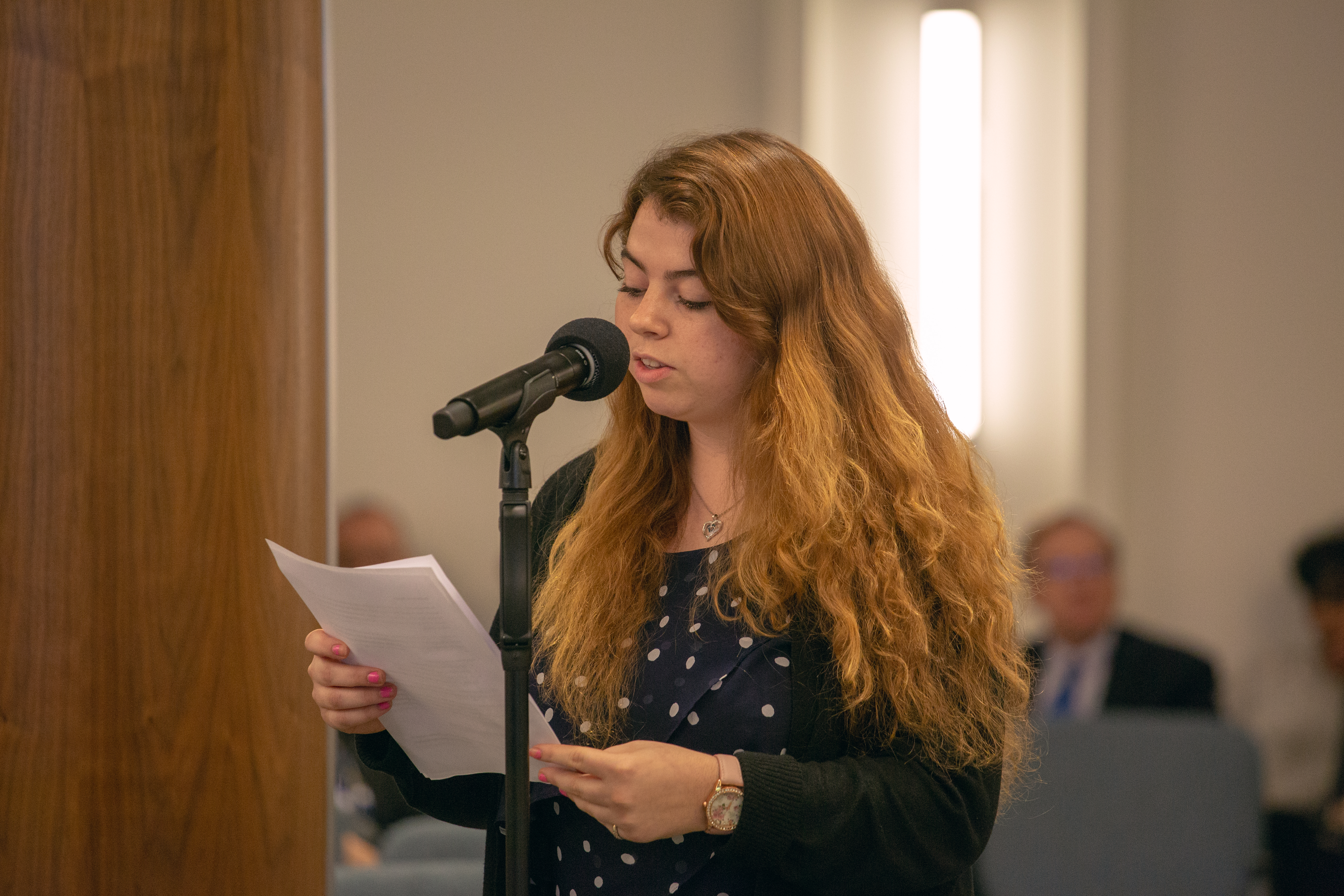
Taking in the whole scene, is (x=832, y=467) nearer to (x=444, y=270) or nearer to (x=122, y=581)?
(x=122, y=581)

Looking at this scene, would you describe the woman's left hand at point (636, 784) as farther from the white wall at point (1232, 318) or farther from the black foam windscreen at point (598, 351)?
the white wall at point (1232, 318)

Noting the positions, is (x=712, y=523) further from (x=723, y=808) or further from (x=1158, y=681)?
(x=1158, y=681)

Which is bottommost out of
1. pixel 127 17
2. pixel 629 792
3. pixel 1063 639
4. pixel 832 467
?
pixel 1063 639

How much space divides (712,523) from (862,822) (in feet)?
1.18

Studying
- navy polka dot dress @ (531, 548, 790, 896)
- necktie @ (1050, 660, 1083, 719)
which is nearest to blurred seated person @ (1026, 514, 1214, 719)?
necktie @ (1050, 660, 1083, 719)

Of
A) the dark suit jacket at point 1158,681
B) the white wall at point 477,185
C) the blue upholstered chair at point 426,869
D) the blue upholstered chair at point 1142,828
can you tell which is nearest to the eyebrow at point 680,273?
the blue upholstered chair at point 426,869

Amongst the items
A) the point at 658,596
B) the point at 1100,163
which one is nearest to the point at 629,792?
the point at 658,596

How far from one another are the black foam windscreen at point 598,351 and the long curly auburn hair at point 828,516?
0.65 ft

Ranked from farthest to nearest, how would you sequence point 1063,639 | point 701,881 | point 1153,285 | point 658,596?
point 1153,285 → point 1063,639 → point 658,596 → point 701,881

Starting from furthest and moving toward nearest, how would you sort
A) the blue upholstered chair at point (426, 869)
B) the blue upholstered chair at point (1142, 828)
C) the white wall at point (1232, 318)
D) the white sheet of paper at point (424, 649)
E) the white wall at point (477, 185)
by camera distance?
the white wall at point (1232, 318)
the white wall at point (477, 185)
the blue upholstered chair at point (1142, 828)
the blue upholstered chair at point (426, 869)
the white sheet of paper at point (424, 649)

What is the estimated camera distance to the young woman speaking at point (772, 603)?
1.03 m

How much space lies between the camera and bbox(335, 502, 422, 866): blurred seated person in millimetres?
2984

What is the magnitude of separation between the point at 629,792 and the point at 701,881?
22 cm

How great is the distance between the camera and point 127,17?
1239 mm
